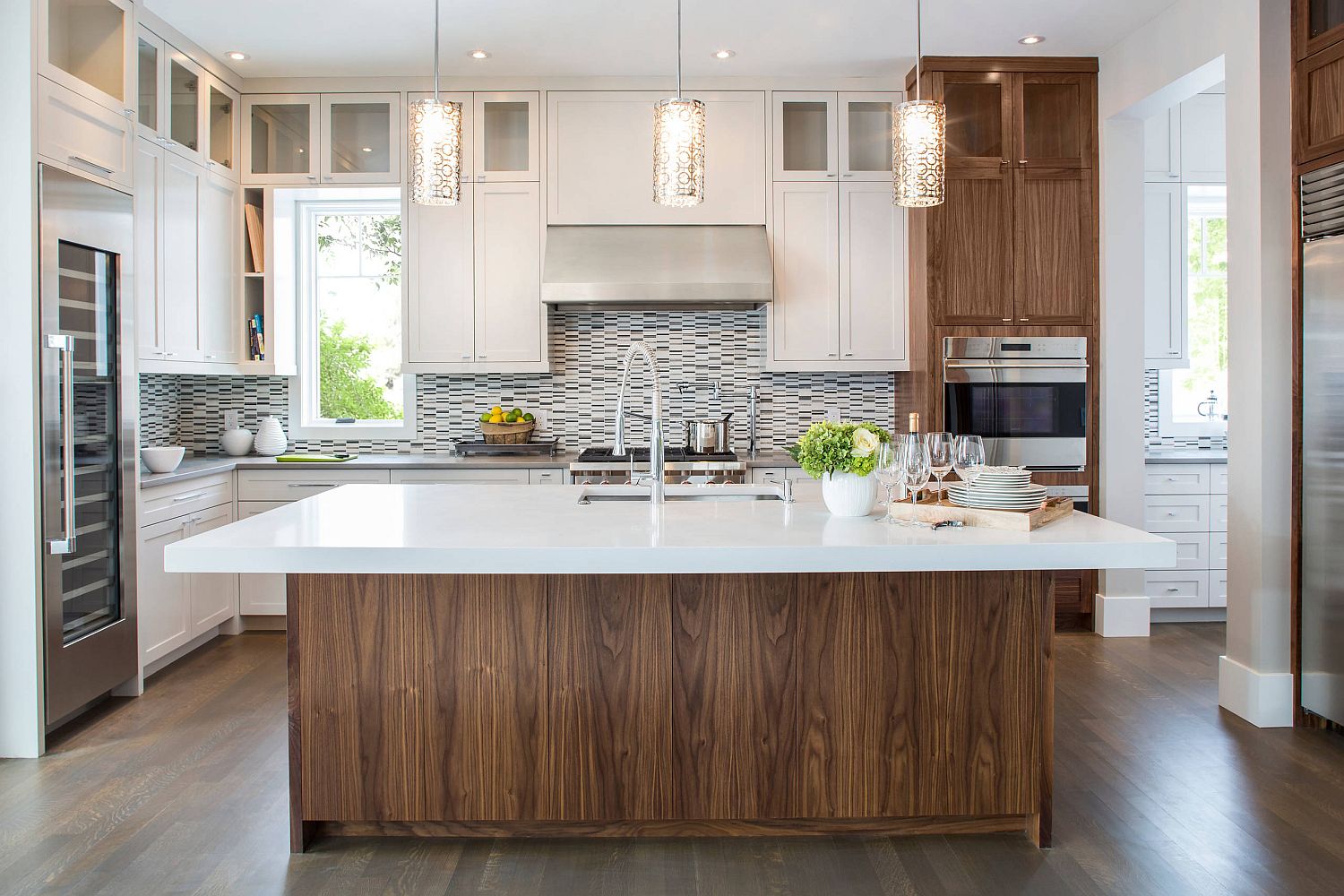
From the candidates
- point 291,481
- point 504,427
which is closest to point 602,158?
point 504,427

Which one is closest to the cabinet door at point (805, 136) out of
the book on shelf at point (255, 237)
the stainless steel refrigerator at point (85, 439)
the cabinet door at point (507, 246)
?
the cabinet door at point (507, 246)

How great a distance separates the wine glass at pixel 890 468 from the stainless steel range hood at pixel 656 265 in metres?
2.35

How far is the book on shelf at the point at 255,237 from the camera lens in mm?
5043

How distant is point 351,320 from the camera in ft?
18.1

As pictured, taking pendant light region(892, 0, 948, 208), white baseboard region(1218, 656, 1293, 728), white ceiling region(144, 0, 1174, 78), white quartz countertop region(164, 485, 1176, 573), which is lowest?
white baseboard region(1218, 656, 1293, 728)

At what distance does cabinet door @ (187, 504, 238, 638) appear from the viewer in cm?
438

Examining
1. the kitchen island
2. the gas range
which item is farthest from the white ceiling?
the kitchen island

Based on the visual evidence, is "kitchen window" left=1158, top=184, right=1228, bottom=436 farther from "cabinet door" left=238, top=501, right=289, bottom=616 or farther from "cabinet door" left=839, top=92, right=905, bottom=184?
"cabinet door" left=238, top=501, right=289, bottom=616

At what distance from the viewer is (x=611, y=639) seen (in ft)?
8.31

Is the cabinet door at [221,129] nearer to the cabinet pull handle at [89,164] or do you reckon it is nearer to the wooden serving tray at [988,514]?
the cabinet pull handle at [89,164]

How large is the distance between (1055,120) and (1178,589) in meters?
2.45

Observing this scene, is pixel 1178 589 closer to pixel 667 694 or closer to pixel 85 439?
pixel 667 694

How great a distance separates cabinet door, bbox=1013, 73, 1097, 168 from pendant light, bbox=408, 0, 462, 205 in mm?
3124

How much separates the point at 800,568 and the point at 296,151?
4039 mm
